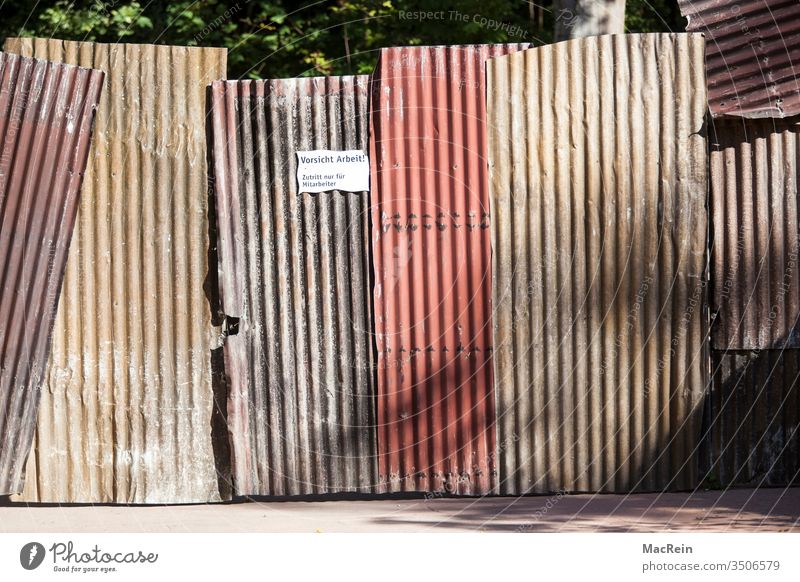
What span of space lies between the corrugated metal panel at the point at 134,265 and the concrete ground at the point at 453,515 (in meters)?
0.54

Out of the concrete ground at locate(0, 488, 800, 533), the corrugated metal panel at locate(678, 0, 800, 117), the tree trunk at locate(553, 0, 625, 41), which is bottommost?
the concrete ground at locate(0, 488, 800, 533)

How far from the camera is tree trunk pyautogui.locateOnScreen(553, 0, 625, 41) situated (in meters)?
9.41

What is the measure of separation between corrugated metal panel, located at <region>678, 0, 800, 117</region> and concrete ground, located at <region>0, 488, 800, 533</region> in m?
2.85

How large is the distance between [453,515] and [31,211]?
151 inches

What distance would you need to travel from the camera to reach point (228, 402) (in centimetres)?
722

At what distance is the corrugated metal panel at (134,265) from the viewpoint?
7258mm

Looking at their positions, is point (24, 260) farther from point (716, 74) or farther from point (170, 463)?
point (716, 74)

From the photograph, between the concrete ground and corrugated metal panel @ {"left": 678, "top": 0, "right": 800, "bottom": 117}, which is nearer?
the concrete ground
